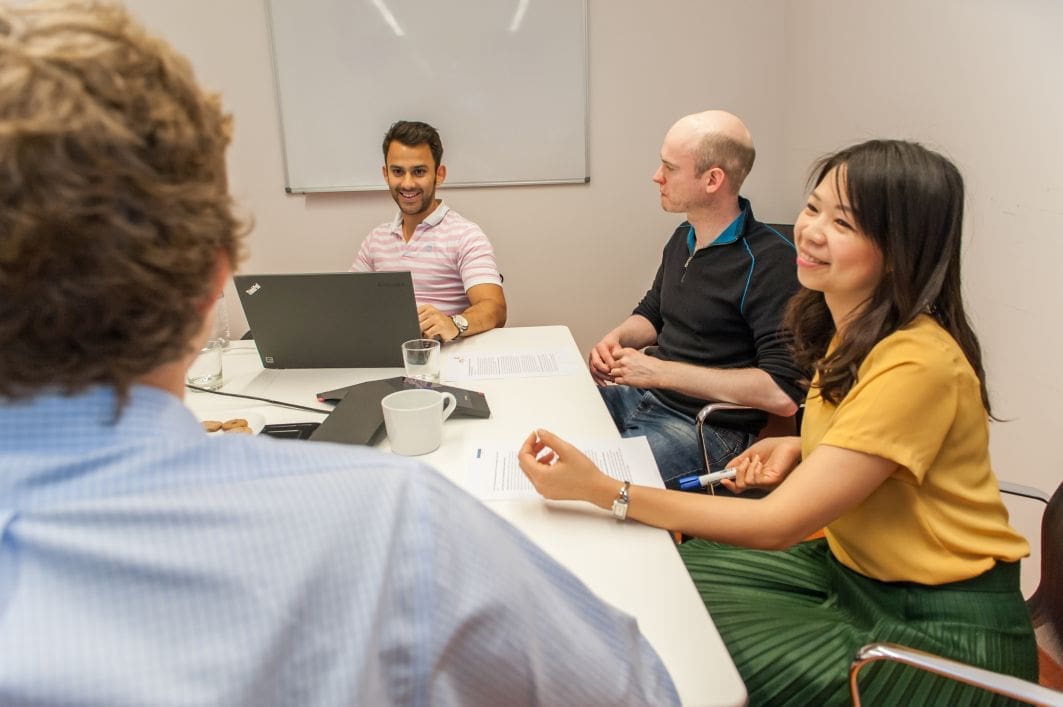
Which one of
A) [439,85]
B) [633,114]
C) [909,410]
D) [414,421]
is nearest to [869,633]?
[909,410]

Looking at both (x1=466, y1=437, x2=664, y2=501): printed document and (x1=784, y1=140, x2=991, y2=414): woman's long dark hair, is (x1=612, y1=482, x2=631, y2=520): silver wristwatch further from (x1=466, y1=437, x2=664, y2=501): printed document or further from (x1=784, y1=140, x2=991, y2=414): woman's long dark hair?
(x1=784, y1=140, x2=991, y2=414): woman's long dark hair

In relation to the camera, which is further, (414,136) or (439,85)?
(439,85)

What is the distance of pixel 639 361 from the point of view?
6.43 ft

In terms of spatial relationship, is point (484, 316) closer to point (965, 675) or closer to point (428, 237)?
point (428, 237)

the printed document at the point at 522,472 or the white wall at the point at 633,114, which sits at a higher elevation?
the white wall at the point at 633,114

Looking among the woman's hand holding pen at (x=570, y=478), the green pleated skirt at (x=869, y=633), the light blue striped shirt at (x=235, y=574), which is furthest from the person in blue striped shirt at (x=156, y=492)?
the green pleated skirt at (x=869, y=633)

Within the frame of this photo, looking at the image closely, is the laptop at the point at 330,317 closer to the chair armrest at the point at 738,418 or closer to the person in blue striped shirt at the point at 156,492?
the chair armrest at the point at 738,418

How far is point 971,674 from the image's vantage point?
82cm

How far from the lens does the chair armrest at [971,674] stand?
79 cm

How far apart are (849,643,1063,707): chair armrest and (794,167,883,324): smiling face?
1.88 feet

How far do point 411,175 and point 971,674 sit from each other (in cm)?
222

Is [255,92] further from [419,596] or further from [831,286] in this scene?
[419,596]

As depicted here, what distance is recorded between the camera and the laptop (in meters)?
1.59

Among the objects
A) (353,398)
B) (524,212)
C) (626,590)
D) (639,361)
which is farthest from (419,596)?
(524,212)
